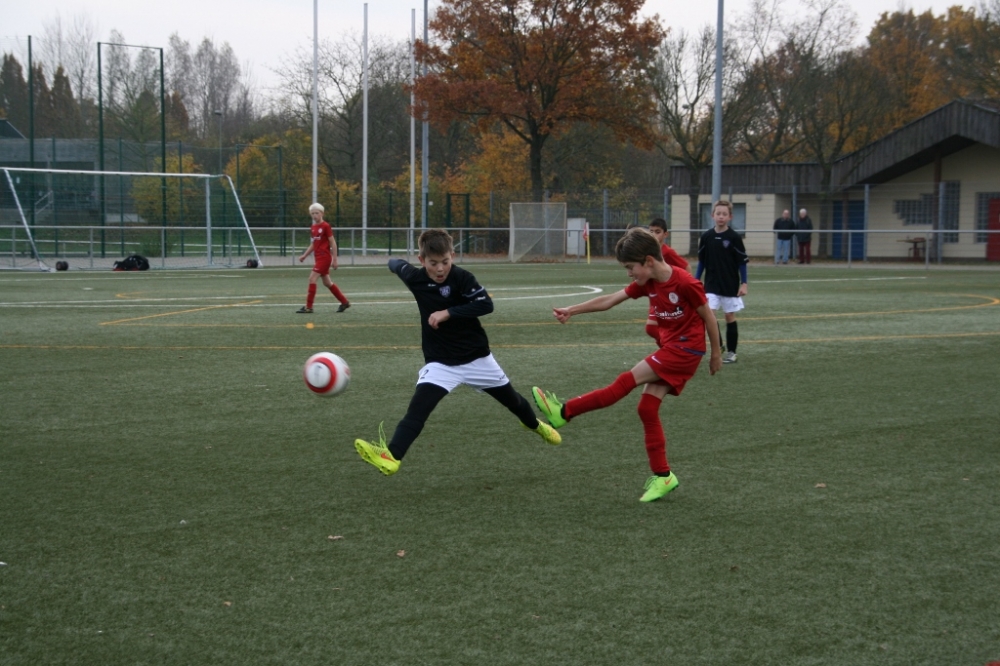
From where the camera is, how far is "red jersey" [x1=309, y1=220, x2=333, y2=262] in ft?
55.9

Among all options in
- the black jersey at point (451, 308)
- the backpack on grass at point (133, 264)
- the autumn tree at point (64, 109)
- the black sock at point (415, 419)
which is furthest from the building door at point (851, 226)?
the black sock at point (415, 419)

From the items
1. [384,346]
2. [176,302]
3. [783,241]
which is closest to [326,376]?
[384,346]

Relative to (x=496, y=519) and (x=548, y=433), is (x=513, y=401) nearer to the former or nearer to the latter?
(x=548, y=433)

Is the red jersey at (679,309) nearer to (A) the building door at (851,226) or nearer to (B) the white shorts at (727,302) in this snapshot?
(B) the white shorts at (727,302)

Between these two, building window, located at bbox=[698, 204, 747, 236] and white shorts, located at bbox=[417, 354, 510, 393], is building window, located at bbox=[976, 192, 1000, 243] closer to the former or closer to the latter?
building window, located at bbox=[698, 204, 747, 236]

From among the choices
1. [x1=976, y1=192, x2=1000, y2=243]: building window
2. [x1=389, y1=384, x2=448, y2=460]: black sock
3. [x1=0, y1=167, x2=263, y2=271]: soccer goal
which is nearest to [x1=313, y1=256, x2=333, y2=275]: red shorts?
[x1=389, y1=384, x2=448, y2=460]: black sock

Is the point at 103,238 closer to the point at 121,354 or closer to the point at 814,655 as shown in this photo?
the point at 121,354

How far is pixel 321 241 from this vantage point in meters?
17.2

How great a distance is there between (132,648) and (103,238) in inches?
1245

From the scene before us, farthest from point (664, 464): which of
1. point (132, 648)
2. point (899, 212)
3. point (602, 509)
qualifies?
point (899, 212)

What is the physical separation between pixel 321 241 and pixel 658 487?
1210 cm

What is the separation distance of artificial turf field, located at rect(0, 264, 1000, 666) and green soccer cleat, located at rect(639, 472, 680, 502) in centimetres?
8

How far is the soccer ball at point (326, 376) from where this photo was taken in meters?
6.74

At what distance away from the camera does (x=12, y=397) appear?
905cm
